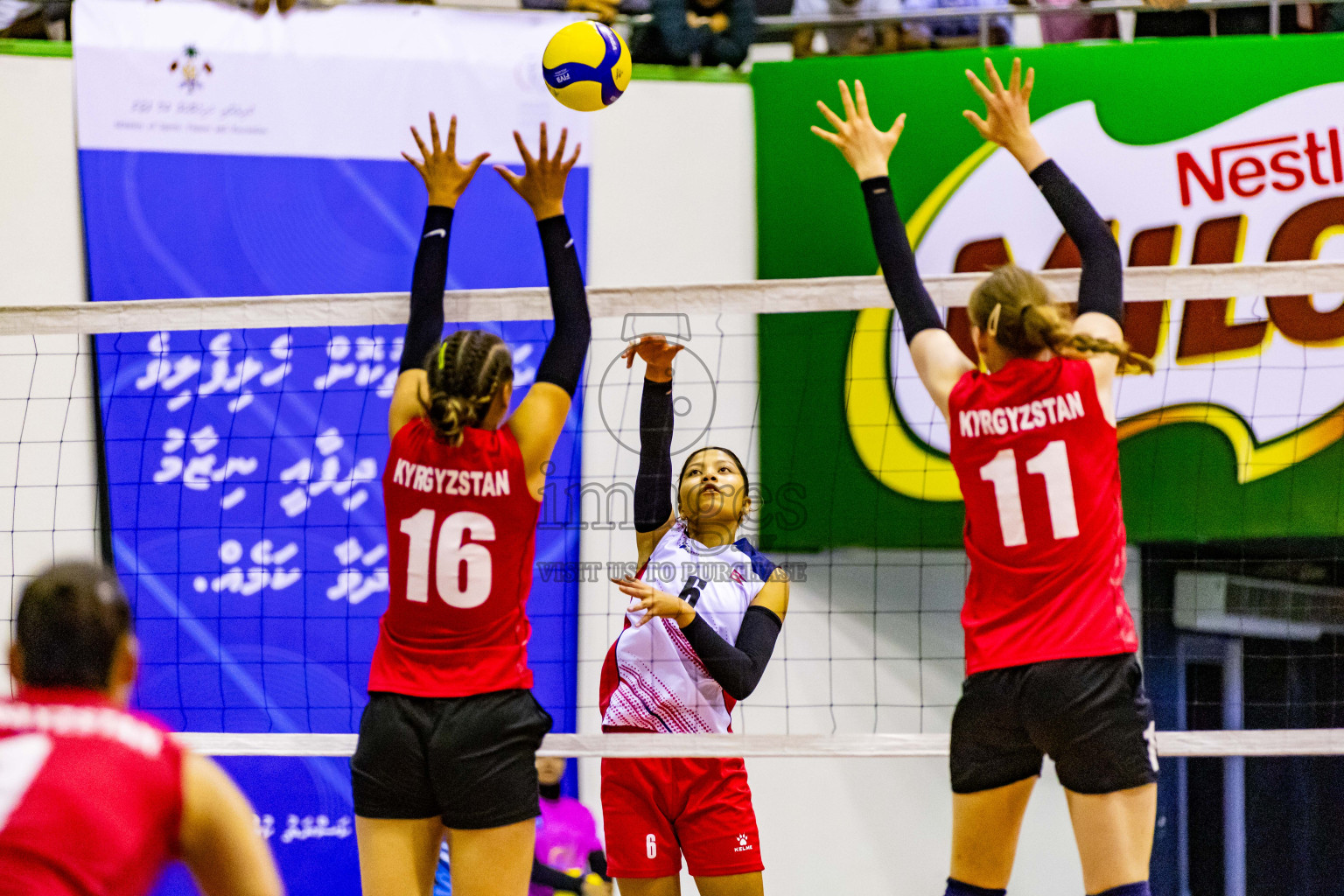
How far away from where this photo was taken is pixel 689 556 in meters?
4.34

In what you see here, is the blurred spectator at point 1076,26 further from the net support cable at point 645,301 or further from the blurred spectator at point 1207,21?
the net support cable at point 645,301

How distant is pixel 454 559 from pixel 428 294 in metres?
0.84

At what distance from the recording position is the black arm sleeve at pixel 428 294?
135 inches

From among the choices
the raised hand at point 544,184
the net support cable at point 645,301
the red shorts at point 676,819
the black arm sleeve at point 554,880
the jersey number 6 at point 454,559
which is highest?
the raised hand at point 544,184

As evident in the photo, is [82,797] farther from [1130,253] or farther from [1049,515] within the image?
[1130,253]

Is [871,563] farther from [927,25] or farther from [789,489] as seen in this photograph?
[927,25]

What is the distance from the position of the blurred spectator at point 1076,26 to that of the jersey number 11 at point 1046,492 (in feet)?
17.6

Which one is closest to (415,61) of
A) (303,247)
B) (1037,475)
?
(303,247)

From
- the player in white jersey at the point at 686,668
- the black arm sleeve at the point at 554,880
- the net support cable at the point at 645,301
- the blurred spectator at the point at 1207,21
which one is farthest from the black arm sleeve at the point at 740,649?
the blurred spectator at the point at 1207,21

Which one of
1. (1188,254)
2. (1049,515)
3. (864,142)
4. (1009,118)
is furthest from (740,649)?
(1188,254)

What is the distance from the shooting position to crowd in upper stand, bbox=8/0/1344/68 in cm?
731

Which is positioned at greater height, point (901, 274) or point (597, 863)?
point (901, 274)

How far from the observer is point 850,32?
7.50m

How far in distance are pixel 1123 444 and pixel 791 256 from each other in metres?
2.18
